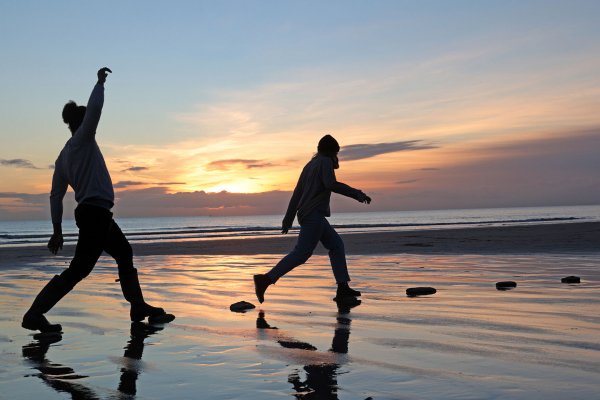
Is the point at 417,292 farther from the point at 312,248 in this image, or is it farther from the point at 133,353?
the point at 133,353

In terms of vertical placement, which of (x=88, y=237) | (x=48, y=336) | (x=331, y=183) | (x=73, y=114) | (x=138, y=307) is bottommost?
(x=48, y=336)

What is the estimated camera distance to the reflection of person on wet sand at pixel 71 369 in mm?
3545

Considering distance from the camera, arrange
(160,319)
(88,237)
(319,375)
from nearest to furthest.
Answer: (319,375)
(88,237)
(160,319)

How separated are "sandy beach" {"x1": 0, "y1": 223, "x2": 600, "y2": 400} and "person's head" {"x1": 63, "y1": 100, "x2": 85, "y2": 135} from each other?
187cm

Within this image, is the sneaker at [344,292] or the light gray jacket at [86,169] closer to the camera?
the light gray jacket at [86,169]

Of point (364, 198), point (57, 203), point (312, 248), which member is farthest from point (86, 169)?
point (364, 198)

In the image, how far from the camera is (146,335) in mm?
5406

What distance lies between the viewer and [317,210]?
8.04 metres

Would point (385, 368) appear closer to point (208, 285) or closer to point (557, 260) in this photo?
point (208, 285)

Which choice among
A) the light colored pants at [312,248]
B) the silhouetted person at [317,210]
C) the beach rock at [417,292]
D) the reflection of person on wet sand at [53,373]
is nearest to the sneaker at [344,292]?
the silhouetted person at [317,210]

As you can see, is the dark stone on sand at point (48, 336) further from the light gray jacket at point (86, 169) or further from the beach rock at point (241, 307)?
the beach rock at point (241, 307)

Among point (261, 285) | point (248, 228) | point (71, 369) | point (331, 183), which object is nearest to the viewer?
point (71, 369)

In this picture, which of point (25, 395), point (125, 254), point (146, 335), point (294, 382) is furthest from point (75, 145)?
point (294, 382)

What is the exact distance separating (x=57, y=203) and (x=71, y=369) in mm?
2394
